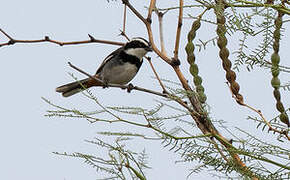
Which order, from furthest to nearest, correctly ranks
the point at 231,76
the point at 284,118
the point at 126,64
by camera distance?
the point at 126,64, the point at 231,76, the point at 284,118

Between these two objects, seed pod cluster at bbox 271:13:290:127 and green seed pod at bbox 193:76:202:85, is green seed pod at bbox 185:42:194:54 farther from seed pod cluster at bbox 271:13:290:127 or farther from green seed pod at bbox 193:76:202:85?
seed pod cluster at bbox 271:13:290:127

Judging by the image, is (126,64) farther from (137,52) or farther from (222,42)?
(222,42)

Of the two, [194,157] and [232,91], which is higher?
[232,91]

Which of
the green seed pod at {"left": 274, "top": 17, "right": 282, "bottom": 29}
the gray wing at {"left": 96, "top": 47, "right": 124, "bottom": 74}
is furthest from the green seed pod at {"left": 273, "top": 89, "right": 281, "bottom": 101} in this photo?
the gray wing at {"left": 96, "top": 47, "right": 124, "bottom": 74}

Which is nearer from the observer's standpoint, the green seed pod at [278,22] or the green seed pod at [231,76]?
the green seed pod at [278,22]

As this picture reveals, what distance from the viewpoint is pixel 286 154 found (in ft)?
4.52

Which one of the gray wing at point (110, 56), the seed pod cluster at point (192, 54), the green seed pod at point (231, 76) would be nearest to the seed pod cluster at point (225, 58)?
the green seed pod at point (231, 76)

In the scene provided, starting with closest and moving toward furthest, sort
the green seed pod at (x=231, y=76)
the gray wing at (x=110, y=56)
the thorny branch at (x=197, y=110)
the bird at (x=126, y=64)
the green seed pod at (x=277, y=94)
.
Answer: the thorny branch at (x=197, y=110), the green seed pod at (x=277, y=94), the green seed pod at (x=231, y=76), the bird at (x=126, y=64), the gray wing at (x=110, y=56)

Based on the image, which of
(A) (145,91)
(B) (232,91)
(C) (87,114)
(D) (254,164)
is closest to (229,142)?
(D) (254,164)

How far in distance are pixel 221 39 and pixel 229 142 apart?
0.41 m

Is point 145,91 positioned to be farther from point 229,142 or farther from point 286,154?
point 286,154

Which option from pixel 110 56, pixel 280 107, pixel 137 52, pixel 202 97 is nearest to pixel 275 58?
pixel 280 107

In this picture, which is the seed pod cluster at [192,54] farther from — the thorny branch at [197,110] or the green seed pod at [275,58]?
the green seed pod at [275,58]

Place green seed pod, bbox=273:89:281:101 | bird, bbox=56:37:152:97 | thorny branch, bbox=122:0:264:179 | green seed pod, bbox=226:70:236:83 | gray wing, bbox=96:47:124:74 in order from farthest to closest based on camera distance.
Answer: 1. gray wing, bbox=96:47:124:74
2. bird, bbox=56:37:152:97
3. green seed pod, bbox=226:70:236:83
4. green seed pod, bbox=273:89:281:101
5. thorny branch, bbox=122:0:264:179
